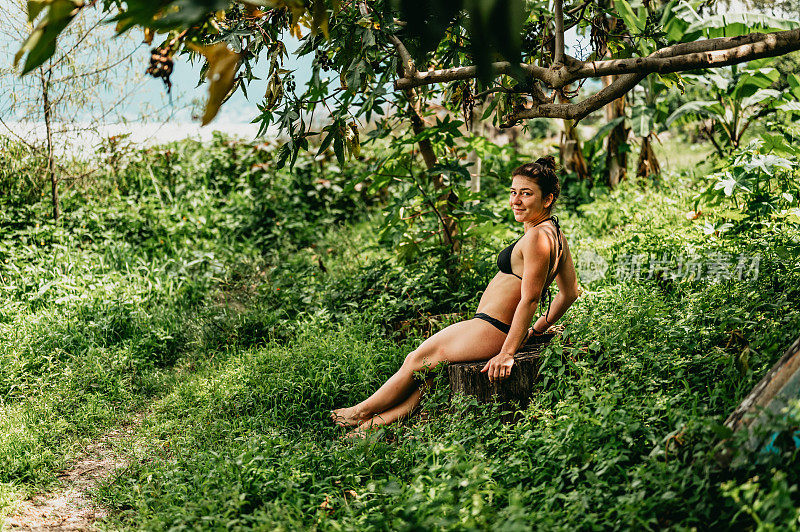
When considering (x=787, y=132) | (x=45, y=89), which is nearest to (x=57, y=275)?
(x=45, y=89)

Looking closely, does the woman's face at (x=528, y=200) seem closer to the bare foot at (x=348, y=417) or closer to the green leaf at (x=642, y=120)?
the bare foot at (x=348, y=417)

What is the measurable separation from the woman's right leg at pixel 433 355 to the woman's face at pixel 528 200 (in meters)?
0.66

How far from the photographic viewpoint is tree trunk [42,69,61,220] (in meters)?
6.44

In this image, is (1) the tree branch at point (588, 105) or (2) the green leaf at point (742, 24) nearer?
(1) the tree branch at point (588, 105)

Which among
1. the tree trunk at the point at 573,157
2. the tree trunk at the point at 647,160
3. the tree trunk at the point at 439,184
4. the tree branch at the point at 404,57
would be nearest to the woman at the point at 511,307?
the tree branch at the point at 404,57

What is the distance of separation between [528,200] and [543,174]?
169 mm

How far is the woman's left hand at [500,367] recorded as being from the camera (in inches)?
129

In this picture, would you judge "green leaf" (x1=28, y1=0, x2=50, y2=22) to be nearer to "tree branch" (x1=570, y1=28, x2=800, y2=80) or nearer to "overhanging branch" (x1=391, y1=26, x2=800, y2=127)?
"overhanging branch" (x1=391, y1=26, x2=800, y2=127)

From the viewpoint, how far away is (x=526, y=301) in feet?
10.9

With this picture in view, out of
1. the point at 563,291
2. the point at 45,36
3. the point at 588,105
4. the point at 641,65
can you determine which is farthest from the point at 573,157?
the point at 45,36

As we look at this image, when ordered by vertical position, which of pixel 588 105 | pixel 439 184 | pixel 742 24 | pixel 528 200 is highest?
pixel 742 24

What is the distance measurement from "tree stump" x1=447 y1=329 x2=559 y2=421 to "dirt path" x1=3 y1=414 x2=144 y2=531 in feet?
6.41

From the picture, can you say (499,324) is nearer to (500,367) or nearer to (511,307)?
(511,307)

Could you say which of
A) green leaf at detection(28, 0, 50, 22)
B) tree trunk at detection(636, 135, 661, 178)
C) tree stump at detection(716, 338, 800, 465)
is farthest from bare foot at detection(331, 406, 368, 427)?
tree trunk at detection(636, 135, 661, 178)
